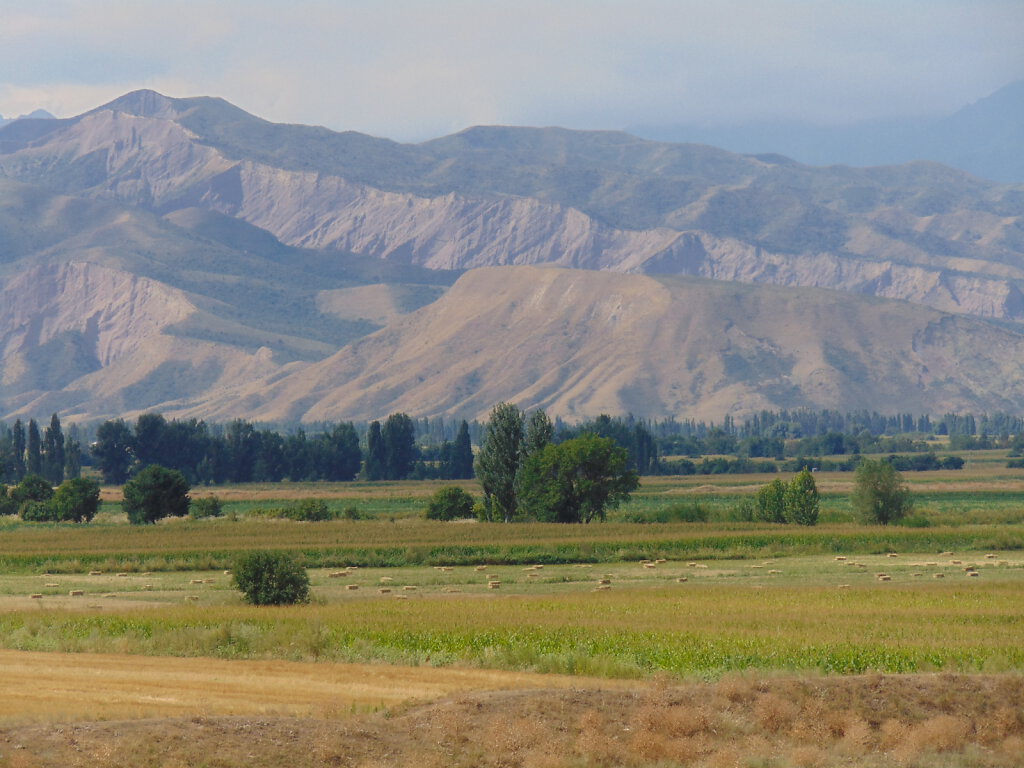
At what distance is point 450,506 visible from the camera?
105750 mm

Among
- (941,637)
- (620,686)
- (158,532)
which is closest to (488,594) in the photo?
(941,637)

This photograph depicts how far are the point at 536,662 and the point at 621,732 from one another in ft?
25.0

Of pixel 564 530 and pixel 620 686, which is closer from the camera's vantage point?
pixel 620 686

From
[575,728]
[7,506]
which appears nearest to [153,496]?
[7,506]

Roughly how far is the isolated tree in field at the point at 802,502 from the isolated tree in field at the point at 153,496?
47011 mm

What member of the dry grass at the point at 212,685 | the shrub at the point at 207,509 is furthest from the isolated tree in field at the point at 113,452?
the dry grass at the point at 212,685

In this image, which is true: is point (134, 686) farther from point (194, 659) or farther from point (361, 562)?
point (361, 562)

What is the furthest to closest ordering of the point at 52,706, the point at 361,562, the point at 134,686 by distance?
the point at 361,562 → the point at 134,686 → the point at 52,706

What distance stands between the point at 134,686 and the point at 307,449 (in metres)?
157

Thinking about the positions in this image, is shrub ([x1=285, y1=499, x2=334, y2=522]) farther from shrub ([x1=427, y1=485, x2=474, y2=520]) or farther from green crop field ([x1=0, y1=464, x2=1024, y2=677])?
shrub ([x1=427, y1=485, x2=474, y2=520])

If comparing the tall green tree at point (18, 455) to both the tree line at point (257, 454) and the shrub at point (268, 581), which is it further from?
the shrub at point (268, 581)

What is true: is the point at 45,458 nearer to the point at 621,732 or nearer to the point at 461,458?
the point at 461,458

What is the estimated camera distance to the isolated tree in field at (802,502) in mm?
92375

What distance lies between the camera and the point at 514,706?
23.8 metres
